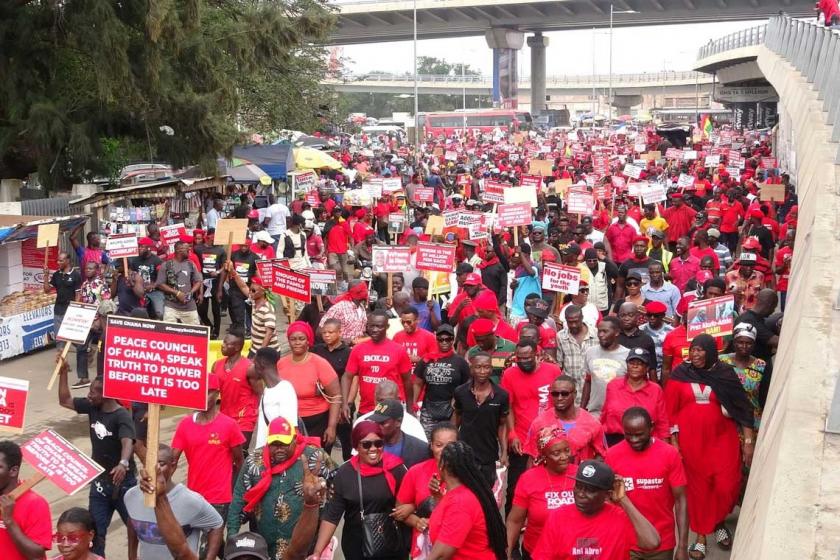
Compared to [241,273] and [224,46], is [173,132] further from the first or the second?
[241,273]

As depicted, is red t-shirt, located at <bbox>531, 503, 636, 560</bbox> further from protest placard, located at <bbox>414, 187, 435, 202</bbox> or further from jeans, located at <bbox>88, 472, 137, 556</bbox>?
protest placard, located at <bbox>414, 187, 435, 202</bbox>

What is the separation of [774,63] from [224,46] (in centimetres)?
1304

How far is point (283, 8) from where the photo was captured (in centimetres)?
2666

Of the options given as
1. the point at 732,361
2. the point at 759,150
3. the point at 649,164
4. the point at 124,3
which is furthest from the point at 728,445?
the point at 759,150

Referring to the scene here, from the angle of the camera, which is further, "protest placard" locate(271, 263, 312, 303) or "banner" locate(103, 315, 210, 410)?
"protest placard" locate(271, 263, 312, 303)

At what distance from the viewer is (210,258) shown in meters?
15.7

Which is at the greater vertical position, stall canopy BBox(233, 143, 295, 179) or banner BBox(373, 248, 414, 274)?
stall canopy BBox(233, 143, 295, 179)

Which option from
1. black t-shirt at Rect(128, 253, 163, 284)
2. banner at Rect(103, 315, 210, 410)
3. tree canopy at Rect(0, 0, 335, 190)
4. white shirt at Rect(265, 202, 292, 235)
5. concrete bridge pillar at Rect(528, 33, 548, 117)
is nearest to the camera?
banner at Rect(103, 315, 210, 410)

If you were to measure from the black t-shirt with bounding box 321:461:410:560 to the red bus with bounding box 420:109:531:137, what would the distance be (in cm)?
7318

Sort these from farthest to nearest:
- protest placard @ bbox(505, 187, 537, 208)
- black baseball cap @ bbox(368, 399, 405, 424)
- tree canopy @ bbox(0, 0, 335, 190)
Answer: tree canopy @ bbox(0, 0, 335, 190) → protest placard @ bbox(505, 187, 537, 208) → black baseball cap @ bbox(368, 399, 405, 424)

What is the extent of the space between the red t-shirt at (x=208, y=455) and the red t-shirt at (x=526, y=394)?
197cm

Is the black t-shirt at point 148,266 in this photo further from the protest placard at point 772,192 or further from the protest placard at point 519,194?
the protest placard at point 772,192

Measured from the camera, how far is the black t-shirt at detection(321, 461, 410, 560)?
5.91 meters

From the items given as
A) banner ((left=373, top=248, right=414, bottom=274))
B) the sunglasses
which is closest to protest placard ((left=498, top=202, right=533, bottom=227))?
banner ((left=373, top=248, right=414, bottom=274))
